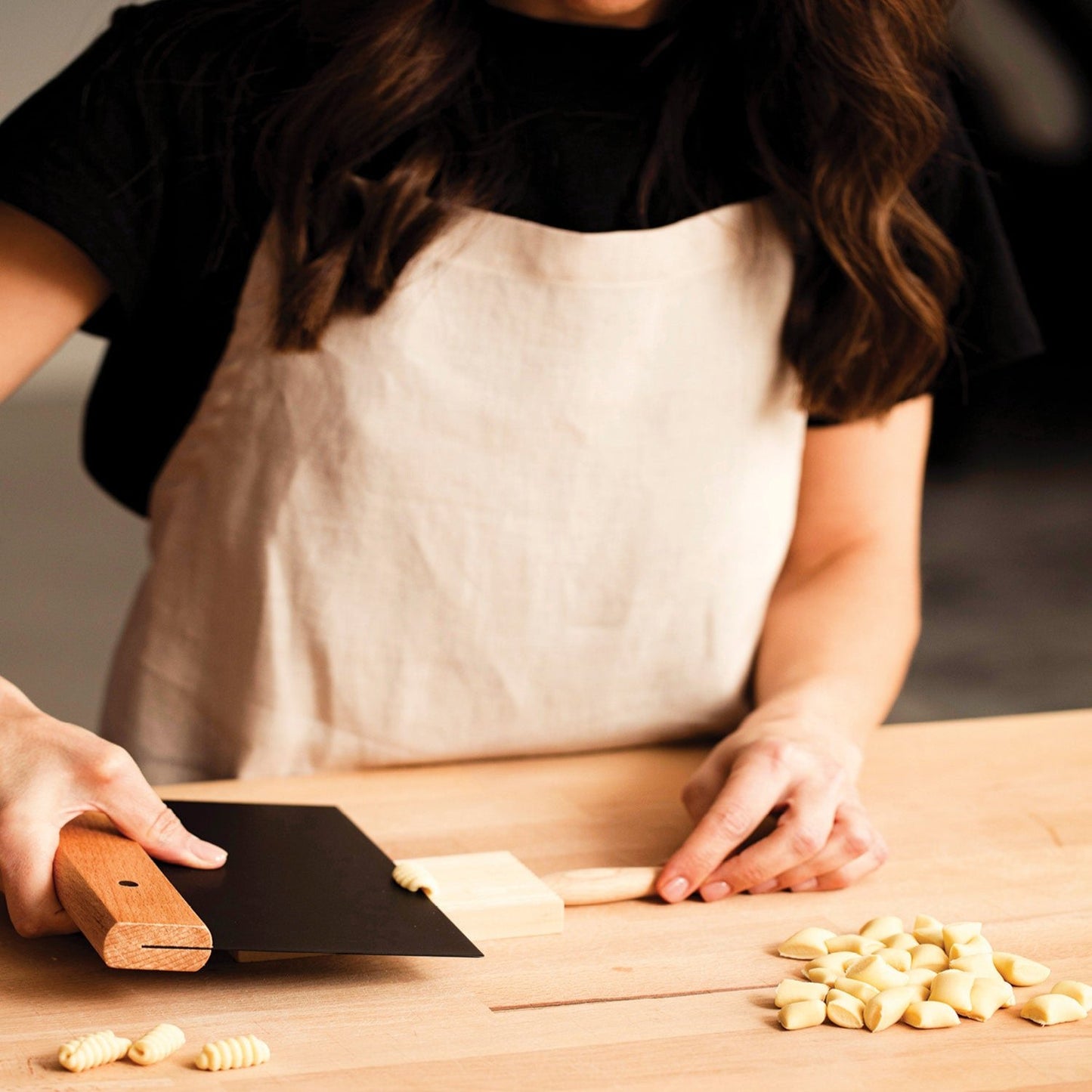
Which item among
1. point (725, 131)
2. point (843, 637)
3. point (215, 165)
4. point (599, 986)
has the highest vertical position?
point (215, 165)

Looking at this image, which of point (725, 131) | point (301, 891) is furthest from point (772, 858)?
point (725, 131)

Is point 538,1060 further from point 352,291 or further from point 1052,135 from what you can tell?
point 1052,135

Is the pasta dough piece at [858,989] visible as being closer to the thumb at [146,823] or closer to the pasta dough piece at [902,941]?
the pasta dough piece at [902,941]

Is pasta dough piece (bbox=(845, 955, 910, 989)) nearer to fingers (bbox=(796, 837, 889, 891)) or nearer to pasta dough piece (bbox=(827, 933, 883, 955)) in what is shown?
pasta dough piece (bbox=(827, 933, 883, 955))

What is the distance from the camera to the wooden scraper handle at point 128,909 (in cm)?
62

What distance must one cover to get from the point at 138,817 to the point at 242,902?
7cm

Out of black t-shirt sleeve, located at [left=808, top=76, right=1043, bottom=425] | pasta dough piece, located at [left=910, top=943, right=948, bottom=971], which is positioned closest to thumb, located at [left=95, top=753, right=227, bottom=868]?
pasta dough piece, located at [left=910, top=943, right=948, bottom=971]

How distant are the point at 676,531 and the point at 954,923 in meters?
0.40

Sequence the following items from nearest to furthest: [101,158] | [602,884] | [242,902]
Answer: [242,902] < [602,884] < [101,158]

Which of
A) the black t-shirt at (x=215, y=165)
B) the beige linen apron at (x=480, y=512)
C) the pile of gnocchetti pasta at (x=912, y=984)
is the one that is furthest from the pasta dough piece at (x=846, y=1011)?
the black t-shirt at (x=215, y=165)

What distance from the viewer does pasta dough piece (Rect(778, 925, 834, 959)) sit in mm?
713

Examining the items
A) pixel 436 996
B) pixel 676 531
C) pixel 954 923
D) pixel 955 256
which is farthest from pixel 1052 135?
pixel 436 996

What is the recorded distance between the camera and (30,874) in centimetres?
67

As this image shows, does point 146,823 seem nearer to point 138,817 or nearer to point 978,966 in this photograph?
point 138,817
